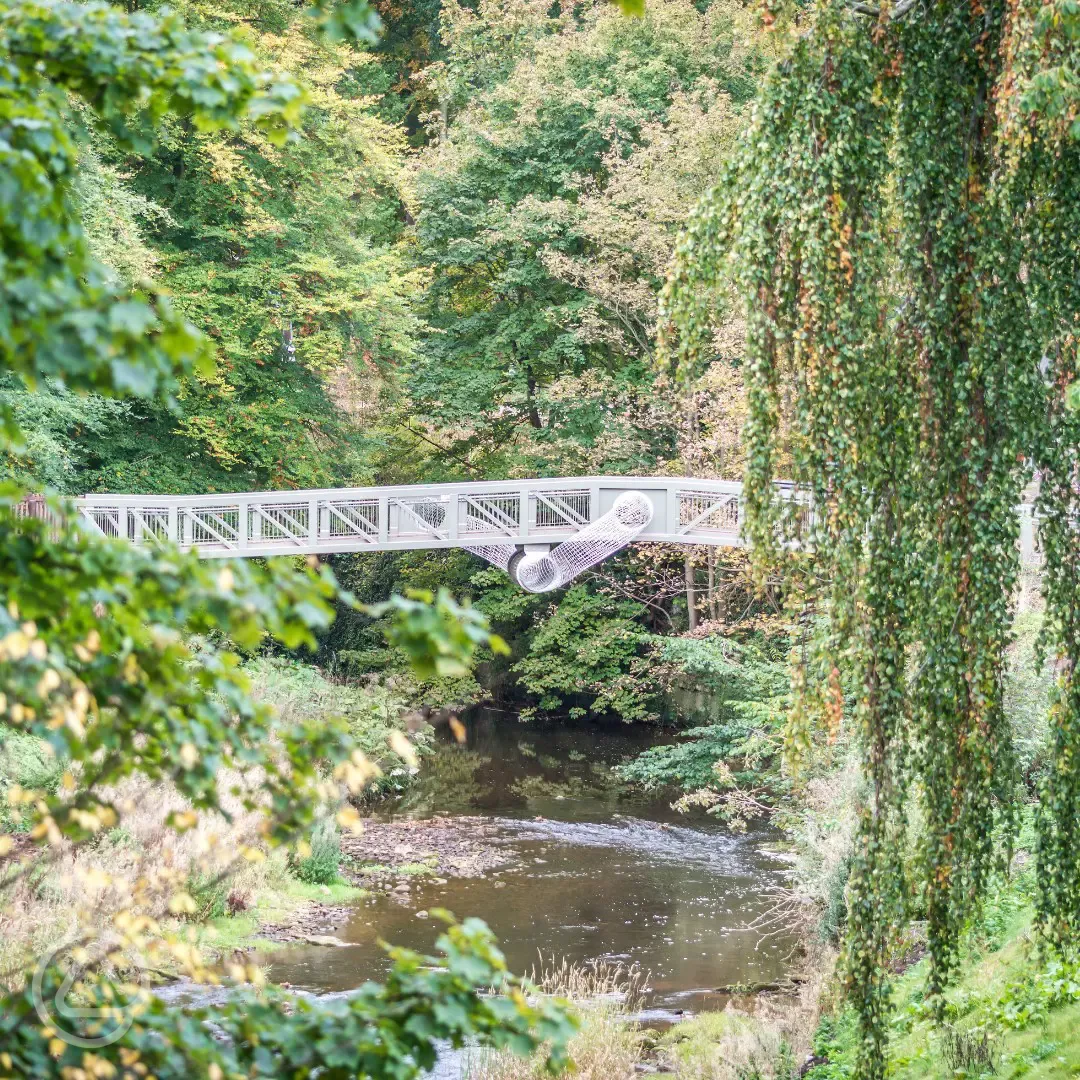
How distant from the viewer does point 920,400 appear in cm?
475

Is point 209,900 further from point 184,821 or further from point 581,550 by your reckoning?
point 184,821

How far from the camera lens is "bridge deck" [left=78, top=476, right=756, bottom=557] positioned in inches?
586

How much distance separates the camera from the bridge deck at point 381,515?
1489cm

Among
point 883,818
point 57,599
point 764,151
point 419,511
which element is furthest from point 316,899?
point 57,599

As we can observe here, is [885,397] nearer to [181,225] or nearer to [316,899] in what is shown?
[316,899]

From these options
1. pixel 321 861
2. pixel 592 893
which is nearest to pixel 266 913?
pixel 321 861

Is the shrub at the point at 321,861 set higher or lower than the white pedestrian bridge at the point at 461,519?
lower

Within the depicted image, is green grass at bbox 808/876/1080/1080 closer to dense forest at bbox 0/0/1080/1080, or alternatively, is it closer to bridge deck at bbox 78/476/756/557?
dense forest at bbox 0/0/1080/1080

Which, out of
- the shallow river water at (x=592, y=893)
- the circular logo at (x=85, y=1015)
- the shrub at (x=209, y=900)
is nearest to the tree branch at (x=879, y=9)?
the circular logo at (x=85, y=1015)

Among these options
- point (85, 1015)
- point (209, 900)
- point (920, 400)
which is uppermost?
point (920, 400)

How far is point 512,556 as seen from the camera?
15.4 m

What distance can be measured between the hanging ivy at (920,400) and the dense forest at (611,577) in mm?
17

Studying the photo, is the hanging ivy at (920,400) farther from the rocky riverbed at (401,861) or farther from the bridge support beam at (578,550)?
the bridge support beam at (578,550)

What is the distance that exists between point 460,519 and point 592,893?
4756mm
